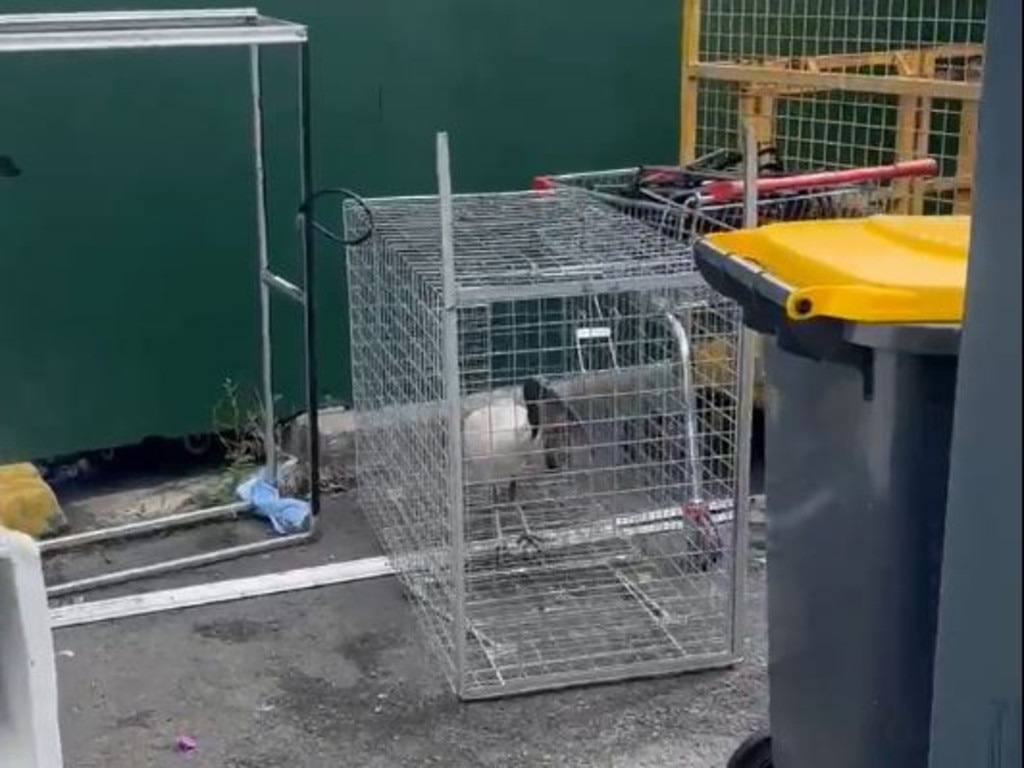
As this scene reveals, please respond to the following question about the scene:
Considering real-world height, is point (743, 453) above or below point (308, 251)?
below

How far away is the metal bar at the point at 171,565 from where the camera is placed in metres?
4.51

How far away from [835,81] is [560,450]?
1.71 m

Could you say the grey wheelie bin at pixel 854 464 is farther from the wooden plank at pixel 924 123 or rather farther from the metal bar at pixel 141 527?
the metal bar at pixel 141 527

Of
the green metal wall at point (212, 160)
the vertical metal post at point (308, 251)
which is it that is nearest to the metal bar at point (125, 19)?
the vertical metal post at point (308, 251)

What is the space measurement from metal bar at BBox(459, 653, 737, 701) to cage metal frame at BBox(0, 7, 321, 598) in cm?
115

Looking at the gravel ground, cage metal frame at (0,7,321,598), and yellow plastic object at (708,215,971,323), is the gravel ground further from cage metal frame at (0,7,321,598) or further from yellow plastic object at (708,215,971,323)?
yellow plastic object at (708,215,971,323)

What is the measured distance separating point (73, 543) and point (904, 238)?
3.01 meters

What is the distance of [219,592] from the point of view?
14.8ft

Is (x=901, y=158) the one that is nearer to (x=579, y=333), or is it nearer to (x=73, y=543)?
(x=579, y=333)

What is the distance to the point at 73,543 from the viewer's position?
191 inches

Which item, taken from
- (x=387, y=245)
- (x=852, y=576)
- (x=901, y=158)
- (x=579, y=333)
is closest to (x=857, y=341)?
(x=852, y=576)

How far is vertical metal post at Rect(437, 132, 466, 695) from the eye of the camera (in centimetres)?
355

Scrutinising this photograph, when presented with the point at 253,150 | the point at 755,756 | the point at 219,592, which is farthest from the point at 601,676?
the point at 253,150

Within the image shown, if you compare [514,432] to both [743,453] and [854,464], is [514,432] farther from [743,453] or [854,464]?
[854,464]
